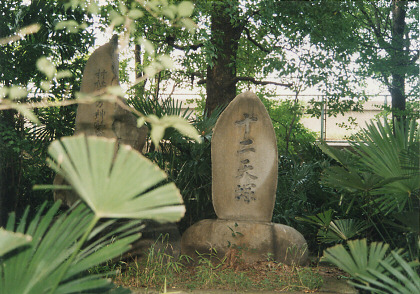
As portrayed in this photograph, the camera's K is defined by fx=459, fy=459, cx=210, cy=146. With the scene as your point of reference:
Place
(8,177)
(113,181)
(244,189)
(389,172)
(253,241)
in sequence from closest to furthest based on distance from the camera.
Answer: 1. (113,181)
2. (389,172)
3. (253,241)
4. (244,189)
5. (8,177)

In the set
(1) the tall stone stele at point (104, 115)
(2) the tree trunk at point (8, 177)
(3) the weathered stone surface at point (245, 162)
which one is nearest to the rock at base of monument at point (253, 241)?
(3) the weathered stone surface at point (245, 162)

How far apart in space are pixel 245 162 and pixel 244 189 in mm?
300

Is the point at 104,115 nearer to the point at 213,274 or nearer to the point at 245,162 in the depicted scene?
the point at 245,162

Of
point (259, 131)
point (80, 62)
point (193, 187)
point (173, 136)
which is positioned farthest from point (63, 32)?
point (259, 131)

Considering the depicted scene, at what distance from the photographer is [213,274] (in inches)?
174

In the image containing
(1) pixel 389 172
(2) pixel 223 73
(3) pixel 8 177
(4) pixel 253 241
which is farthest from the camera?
(2) pixel 223 73

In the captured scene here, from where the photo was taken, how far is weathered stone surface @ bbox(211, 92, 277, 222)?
5.09m

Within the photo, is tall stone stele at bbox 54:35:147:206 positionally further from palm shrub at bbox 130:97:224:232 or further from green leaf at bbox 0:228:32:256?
green leaf at bbox 0:228:32:256

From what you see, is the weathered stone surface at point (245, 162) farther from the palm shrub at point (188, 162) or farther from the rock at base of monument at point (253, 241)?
the palm shrub at point (188, 162)

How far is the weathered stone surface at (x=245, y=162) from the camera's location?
5090 mm

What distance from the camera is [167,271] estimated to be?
15.1ft

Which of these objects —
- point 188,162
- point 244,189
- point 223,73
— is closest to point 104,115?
point 188,162

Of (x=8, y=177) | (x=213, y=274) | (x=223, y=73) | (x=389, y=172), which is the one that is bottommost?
(x=213, y=274)

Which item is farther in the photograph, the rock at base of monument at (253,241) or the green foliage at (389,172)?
the rock at base of monument at (253,241)
